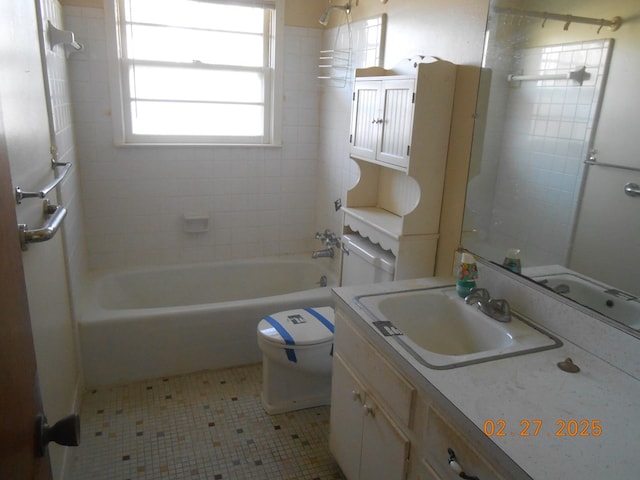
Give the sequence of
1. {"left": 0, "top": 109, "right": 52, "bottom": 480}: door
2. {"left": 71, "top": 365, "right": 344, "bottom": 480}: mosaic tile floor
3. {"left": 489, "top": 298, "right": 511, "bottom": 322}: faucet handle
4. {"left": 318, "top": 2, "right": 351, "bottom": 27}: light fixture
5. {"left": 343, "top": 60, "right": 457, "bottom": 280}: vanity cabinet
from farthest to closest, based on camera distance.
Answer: {"left": 318, "top": 2, "right": 351, "bottom": 27}: light fixture
{"left": 71, "top": 365, "right": 344, "bottom": 480}: mosaic tile floor
{"left": 343, "top": 60, "right": 457, "bottom": 280}: vanity cabinet
{"left": 489, "top": 298, "right": 511, "bottom": 322}: faucet handle
{"left": 0, "top": 109, "right": 52, "bottom": 480}: door

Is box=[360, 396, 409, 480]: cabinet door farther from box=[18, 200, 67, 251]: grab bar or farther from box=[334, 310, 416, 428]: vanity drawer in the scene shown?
box=[18, 200, 67, 251]: grab bar

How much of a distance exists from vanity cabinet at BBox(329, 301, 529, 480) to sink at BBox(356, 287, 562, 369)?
3.4 inches

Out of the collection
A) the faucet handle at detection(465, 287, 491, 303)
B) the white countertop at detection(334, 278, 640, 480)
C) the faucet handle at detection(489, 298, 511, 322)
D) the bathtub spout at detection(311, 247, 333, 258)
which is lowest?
the bathtub spout at detection(311, 247, 333, 258)

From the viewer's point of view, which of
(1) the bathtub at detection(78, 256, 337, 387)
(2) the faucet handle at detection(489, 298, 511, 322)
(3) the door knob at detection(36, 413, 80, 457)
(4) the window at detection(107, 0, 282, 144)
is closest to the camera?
(3) the door knob at detection(36, 413, 80, 457)

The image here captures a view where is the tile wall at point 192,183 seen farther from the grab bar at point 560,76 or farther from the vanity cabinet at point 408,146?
the grab bar at point 560,76

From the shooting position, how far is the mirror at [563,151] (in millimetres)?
1388

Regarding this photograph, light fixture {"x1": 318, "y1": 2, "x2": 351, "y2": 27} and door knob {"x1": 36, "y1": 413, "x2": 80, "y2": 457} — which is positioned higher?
light fixture {"x1": 318, "y1": 2, "x2": 351, "y2": 27}

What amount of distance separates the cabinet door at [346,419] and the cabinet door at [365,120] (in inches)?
40.1

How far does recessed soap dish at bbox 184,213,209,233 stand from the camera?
341cm

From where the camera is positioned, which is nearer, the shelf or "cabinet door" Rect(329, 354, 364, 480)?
"cabinet door" Rect(329, 354, 364, 480)

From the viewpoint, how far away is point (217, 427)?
235 centimetres

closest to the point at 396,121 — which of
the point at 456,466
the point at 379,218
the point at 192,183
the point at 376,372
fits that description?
the point at 379,218

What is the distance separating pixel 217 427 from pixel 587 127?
2.01m

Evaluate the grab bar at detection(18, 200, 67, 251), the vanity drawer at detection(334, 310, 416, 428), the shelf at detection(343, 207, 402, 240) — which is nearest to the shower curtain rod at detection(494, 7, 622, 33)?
the shelf at detection(343, 207, 402, 240)
